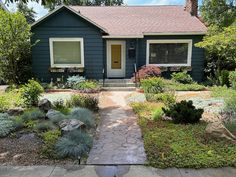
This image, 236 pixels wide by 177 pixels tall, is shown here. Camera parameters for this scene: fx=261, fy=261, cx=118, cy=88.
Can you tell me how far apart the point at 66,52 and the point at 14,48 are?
2751mm

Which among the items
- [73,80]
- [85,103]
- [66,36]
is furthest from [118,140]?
[66,36]

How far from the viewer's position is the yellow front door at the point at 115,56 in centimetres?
1505

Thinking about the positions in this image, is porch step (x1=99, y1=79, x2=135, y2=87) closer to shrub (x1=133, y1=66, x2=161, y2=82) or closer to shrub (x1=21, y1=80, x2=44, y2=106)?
shrub (x1=133, y1=66, x2=161, y2=82)

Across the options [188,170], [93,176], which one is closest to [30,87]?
[93,176]

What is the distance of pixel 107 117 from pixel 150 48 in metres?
8.07

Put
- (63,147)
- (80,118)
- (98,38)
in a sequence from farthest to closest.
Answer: (98,38) → (80,118) → (63,147)

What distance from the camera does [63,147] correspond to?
490 centimetres

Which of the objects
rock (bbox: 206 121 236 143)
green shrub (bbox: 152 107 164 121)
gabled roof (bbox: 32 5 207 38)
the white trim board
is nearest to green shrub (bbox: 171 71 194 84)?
gabled roof (bbox: 32 5 207 38)

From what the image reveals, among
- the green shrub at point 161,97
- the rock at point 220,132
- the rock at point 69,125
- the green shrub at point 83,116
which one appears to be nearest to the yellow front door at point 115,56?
the green shrub at point 161,97

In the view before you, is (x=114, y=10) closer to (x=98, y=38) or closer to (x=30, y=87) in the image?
(x=98, y=38)

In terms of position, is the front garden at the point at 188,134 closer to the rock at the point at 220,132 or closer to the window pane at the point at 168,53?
the rock at the point at 220,132

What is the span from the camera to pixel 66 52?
47.0 feet

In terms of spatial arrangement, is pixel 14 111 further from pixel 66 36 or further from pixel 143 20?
pixel 143 20

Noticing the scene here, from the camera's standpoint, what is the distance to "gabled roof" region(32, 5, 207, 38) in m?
14.2
